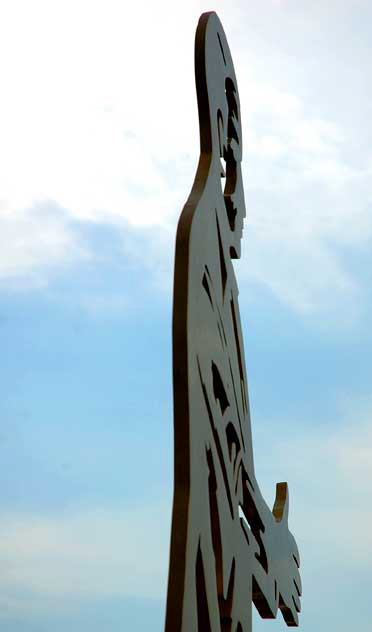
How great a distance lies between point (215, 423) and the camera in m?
1.77

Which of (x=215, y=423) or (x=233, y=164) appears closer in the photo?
(x=215, y=423)

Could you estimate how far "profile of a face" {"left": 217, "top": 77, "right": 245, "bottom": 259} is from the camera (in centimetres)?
241

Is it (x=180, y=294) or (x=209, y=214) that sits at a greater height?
(x=209, y=214)

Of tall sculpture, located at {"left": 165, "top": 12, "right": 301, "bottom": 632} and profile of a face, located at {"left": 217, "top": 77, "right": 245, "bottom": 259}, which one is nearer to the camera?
tall sculpture, located at {"left": 165, "top": 12, "right": 301, "bottom": 632}

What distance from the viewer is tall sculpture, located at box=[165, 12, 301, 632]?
1.52 metres

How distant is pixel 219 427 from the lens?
1.80 m

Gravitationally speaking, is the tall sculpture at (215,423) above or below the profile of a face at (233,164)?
below

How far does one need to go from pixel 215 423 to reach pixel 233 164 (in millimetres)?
996

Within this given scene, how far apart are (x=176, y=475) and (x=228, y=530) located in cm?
36

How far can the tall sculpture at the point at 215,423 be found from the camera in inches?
59.9

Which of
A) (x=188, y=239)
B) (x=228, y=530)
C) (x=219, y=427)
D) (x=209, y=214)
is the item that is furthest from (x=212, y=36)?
(x=228, y=530)

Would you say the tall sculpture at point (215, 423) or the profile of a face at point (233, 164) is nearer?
the tall sculpture at point (215, 423)

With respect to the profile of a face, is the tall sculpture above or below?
below

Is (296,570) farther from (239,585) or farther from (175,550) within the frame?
(175,550)
